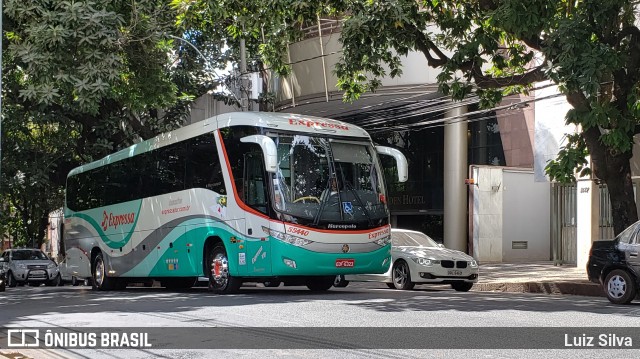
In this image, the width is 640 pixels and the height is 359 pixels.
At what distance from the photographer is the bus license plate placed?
597 inches

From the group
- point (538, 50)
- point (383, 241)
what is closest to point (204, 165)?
point (383, 241)

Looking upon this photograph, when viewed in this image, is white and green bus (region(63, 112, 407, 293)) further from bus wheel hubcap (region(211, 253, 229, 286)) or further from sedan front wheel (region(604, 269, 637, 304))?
sedan front wheel (region(604, 269, 637, 304))

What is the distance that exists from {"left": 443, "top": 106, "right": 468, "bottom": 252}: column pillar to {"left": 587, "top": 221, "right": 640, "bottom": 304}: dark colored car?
17799mm

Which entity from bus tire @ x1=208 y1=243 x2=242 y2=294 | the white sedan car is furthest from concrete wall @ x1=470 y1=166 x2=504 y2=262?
bus tire @ x1=208 y1=243 x2=242 y2=294

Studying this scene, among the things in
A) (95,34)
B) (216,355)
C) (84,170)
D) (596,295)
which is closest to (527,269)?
(596,295)

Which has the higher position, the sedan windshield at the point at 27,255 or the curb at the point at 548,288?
the curb at the point at 548,288

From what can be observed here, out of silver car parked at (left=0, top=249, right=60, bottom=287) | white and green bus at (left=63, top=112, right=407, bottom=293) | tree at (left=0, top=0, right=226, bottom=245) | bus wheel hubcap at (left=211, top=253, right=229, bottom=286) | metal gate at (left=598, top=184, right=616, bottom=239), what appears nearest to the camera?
white and green bus at (left=63, top=112, right=407, bottom=293)

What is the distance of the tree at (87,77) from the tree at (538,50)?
1958 mm

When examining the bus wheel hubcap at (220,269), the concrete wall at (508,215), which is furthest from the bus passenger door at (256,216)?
the concrete wall at (508,215)

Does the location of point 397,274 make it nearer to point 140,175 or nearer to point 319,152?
point 319,152

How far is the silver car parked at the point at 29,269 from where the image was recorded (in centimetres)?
Result: 3462

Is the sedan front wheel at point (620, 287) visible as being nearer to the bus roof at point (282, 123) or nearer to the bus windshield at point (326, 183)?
the bus windshield at point (326, 183)

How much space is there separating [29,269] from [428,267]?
21.9 metres

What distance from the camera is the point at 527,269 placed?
84.0ft
